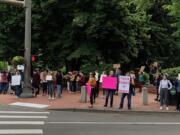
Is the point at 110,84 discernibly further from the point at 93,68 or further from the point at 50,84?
the point at 93,68

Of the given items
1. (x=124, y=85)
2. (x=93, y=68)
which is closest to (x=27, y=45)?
(x=124, y=85)

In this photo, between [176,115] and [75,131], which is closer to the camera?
[75,131]

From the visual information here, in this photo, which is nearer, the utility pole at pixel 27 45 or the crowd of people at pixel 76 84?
the crowd of people at pixel 76 84

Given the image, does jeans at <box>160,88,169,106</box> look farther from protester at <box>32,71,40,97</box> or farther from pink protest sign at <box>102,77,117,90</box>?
protester at <box>32,71,40,97</box>

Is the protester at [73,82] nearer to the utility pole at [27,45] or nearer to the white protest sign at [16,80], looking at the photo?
the utility pole at [27,45]

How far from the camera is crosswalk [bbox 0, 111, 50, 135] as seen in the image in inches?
622

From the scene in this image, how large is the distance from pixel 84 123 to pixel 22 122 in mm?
2241

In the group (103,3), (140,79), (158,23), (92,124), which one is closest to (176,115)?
(92,124)

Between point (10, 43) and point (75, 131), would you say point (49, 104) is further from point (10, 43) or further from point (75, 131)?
point (10, 43)

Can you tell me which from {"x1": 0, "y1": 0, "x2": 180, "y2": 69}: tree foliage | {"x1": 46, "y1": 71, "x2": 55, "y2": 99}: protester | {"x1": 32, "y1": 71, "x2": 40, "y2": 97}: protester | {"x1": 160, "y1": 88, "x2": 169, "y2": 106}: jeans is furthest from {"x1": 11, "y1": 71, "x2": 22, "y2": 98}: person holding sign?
{"x1": 160, "y1": 88, "x2": 169, "y2": 106}: jeans

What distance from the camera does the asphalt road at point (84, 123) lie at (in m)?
15.9

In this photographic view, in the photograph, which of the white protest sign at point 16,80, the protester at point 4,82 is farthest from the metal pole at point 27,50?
the protester at point 4,82

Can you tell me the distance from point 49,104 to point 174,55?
1202 inches

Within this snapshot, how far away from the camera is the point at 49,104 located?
84.7 feet
